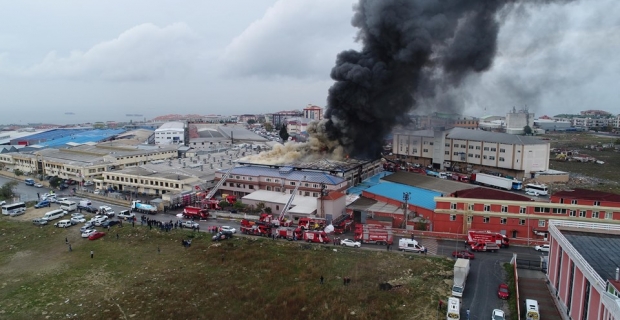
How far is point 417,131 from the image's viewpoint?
1989 inches

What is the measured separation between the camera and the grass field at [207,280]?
16.4 metres

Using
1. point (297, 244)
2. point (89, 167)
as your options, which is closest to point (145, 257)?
point (297, 244)

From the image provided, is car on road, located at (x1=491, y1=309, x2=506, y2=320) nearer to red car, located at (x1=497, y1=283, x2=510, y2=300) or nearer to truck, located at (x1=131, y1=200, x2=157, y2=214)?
red car, located at (x1=497, y1=283, x2=510, y2=300)

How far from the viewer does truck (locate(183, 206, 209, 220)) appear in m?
28.6

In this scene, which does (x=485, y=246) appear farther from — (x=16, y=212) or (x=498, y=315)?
(x=16, y=212)

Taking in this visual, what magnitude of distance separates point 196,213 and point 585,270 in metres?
22.2

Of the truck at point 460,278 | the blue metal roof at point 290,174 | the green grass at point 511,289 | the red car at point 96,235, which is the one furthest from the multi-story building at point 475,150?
the red car at point 96,235

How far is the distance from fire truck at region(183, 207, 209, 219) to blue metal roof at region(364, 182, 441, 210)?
11.8m

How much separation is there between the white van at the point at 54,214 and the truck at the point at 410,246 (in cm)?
2305

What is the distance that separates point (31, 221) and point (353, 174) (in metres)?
23.8

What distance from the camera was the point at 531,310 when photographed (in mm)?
15312

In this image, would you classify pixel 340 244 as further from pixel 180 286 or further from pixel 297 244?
pixel 180 286

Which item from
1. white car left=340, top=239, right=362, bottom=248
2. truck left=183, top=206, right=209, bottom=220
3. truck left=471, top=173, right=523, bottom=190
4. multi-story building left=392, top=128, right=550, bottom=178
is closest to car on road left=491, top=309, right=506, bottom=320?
white car left=340, top=239, right=362, bottom=248

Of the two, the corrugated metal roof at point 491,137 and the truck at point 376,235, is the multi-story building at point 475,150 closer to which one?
the corrugated metal roof at point 491,137
